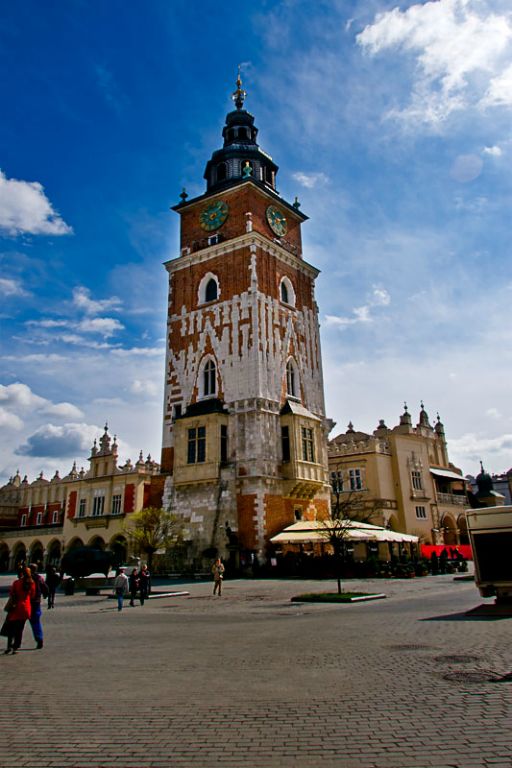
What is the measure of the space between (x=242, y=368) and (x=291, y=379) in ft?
14.4

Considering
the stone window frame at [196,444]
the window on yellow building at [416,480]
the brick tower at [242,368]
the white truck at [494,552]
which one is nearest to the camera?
the white truck at [494,552]

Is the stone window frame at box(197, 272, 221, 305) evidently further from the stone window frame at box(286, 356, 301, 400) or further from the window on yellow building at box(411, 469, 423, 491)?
the window on yellow building at box(411, 469, 423, 491)

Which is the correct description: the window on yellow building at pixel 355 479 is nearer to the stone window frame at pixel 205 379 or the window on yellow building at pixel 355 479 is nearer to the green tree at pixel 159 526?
the stone window frame at pixel 205 379

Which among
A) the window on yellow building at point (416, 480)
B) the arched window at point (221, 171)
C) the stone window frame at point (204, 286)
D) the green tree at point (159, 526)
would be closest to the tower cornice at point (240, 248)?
the stone window frame at point (204, 286)

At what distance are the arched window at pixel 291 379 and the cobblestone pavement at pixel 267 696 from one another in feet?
85.3

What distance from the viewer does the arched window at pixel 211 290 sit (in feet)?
135

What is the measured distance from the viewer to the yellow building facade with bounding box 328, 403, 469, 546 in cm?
4722

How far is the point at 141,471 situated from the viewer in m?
54.5

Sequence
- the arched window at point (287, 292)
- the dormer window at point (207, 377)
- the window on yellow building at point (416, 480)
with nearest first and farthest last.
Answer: the dormer window at point (207, 377), the arched window at point (287, 292), the window on yellow building at point (416, 480)

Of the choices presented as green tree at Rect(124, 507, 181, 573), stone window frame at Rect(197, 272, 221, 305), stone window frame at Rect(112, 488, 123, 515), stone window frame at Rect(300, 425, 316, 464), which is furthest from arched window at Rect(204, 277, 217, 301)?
stone window frame at Rect(112, 488, 123, 515)

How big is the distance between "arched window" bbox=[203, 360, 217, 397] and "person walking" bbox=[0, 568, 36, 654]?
90.9 feet

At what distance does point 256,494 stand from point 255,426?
13.7 feet

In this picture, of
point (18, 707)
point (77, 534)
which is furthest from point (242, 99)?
point (18, 707)

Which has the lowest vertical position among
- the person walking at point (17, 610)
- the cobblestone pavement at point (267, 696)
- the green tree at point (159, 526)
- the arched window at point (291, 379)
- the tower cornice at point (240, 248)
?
the cobblestone pavement at point (267, 696)
